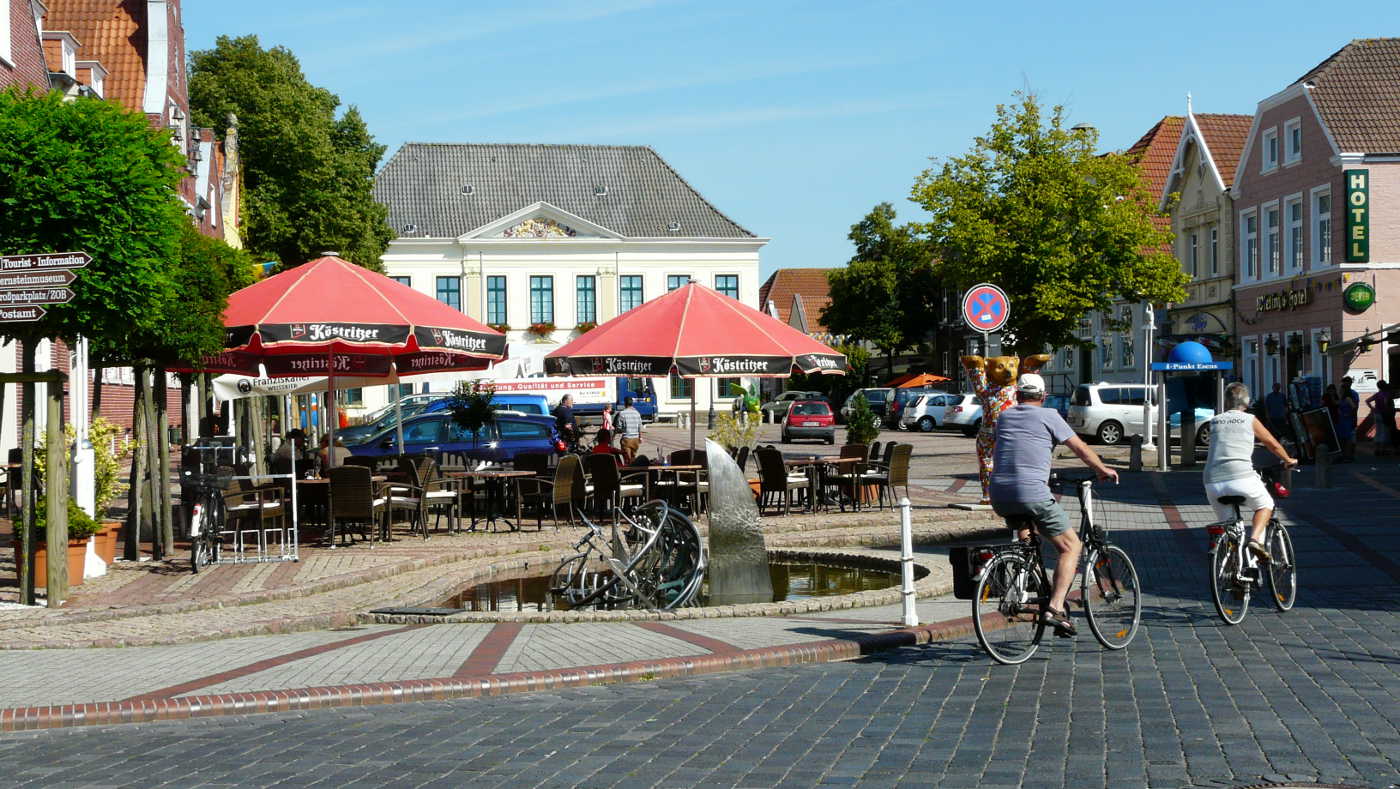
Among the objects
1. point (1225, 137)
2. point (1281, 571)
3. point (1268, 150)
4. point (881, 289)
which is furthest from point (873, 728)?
point (881, 289)

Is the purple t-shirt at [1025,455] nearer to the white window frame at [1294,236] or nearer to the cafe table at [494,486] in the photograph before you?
the cafe table at [494,486]

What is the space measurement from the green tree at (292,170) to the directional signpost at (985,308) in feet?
118

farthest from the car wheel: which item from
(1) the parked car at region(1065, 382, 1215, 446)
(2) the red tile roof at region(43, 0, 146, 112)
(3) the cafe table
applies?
(2) the red tile roof at region(43, 0, 146, 112)

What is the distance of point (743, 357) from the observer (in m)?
17.8

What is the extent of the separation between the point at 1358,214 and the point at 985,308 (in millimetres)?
25807

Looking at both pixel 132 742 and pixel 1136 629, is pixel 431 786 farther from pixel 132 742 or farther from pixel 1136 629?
pixel 1136 629

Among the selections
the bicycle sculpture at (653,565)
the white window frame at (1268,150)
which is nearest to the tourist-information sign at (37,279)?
the bicycle sculpture at (653,565)

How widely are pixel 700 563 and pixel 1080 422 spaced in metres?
32.4

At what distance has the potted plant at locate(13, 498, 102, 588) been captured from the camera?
12438mm

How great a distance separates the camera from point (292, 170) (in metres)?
51.3

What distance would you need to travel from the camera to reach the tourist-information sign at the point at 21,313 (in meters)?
11.2

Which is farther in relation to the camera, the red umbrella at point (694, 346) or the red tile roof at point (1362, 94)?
the red tile roof at point (1362, 94)

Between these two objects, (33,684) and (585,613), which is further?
(585,613)

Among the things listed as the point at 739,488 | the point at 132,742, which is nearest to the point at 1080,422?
the point at 739,488
